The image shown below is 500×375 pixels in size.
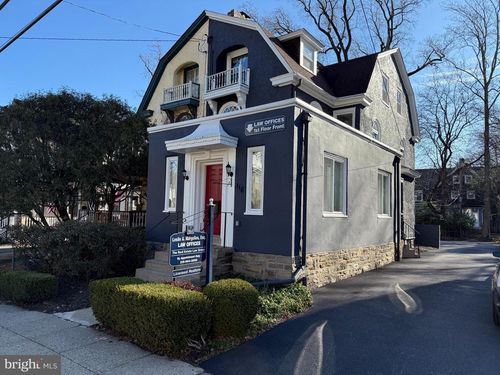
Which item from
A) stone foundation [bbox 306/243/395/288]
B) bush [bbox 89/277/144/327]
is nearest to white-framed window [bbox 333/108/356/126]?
stone foundation [bbox 306/243/395/288]

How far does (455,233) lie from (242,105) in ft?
85.0

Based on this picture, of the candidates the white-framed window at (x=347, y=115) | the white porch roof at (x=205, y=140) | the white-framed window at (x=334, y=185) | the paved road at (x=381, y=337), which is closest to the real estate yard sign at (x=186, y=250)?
the paved road at (x=381, y=337)

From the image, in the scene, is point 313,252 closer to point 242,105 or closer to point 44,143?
point 242,105

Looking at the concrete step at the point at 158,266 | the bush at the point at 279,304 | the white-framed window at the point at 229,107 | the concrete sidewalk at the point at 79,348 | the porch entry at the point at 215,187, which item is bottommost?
the concrete sidewalk at the point at 79,348

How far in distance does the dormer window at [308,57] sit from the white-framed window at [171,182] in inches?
341

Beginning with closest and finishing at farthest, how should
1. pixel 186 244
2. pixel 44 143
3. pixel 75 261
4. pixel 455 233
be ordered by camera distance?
pixel 186 244, pixel 75 261, pixel 44 143, pixel 455 233

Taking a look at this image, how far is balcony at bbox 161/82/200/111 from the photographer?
19.1 m

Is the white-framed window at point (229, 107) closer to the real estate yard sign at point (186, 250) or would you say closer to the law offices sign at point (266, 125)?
the law offices sign at point (266, 125)

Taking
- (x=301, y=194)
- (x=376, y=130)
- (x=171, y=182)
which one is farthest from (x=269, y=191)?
(x=376, y=130)

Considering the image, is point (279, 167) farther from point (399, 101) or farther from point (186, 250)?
point (399, 101)

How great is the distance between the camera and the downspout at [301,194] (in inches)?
339

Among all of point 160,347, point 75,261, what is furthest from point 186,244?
point 75,261

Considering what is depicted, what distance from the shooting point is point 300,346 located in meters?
5.57

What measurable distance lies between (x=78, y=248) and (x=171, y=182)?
3.05 metres
